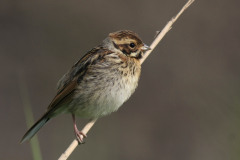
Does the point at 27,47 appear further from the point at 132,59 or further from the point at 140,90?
the point at 132,59

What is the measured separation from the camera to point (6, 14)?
7.82m

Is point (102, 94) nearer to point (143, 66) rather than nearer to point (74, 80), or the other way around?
point (74, 80)

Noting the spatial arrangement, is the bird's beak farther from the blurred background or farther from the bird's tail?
the blurred background

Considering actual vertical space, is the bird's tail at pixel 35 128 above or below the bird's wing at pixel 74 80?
below

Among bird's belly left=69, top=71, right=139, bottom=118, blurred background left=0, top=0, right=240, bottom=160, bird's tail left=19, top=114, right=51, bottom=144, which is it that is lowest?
blurred background left=0, top=0, right=240, bottom=160

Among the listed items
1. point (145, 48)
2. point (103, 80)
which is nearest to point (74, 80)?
point (103, 80)

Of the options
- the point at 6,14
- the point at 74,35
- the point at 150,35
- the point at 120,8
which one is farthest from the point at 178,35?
the point at 6,14

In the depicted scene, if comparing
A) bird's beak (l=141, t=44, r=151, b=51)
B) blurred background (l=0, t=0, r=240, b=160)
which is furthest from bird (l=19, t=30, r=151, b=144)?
blurred background (l=0, t=0, r=240, b=160)

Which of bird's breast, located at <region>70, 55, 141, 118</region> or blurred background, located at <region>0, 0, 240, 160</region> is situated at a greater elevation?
bird's breast, located at <region>70, 55, 141, 118</region>

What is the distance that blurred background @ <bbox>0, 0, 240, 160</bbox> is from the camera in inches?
271

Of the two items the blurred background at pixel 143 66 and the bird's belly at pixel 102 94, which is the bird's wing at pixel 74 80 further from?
the blurred background at pixel 143 66

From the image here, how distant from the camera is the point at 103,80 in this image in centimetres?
368

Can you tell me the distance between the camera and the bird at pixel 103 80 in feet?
12.0

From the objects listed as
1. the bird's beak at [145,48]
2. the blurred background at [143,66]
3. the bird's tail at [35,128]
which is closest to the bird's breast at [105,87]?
the bird's beak at [145,48]
